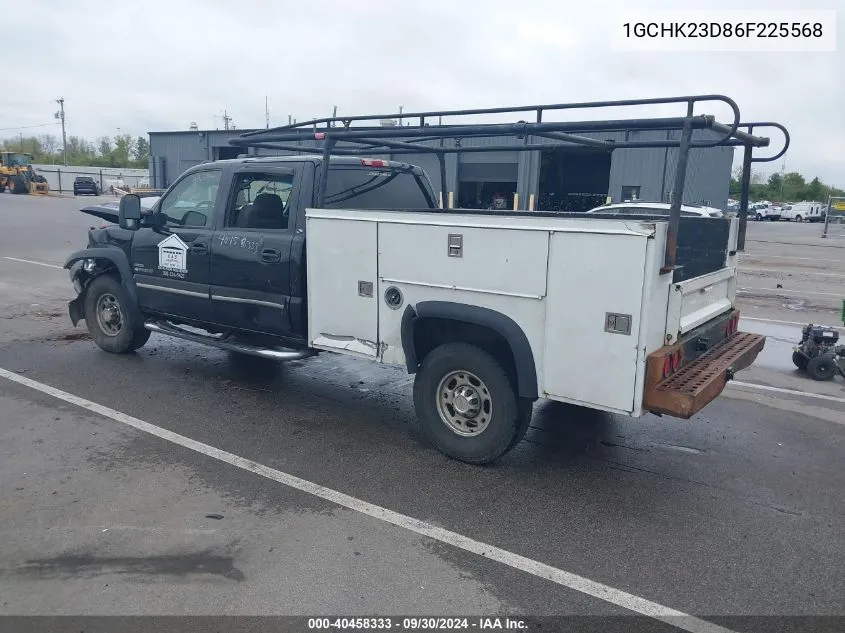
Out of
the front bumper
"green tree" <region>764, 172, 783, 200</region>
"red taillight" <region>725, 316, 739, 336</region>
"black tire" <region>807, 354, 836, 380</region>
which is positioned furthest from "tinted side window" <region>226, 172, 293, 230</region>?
"green tree" <region>764, 172, 783, 200</region>

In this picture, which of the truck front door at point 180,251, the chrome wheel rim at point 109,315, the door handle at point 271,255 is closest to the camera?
the door handle at point 271,255

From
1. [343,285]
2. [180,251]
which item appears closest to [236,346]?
[180,251]

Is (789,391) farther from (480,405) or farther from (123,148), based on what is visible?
(123,148)

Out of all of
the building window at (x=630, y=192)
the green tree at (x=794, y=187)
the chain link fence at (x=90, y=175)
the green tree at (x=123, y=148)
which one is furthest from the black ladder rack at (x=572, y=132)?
the green tree at (x=123, y=148)

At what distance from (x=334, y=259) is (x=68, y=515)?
2471 mm

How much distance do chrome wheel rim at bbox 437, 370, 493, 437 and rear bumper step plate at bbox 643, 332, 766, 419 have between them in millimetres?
1116

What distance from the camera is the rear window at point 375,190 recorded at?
19.4 feet

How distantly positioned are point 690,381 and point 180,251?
15.0 feet

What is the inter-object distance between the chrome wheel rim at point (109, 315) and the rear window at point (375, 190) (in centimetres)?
305

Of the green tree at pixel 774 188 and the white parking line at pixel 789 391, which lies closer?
the white parking line at pixel 789 391

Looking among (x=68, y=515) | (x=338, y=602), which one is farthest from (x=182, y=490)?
(x=338, y=602)

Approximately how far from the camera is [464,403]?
15.9 feet

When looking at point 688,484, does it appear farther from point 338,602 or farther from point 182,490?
point 182,490

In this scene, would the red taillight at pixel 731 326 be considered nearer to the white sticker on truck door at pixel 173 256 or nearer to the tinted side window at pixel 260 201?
the tinted side window at pixel 260 201
